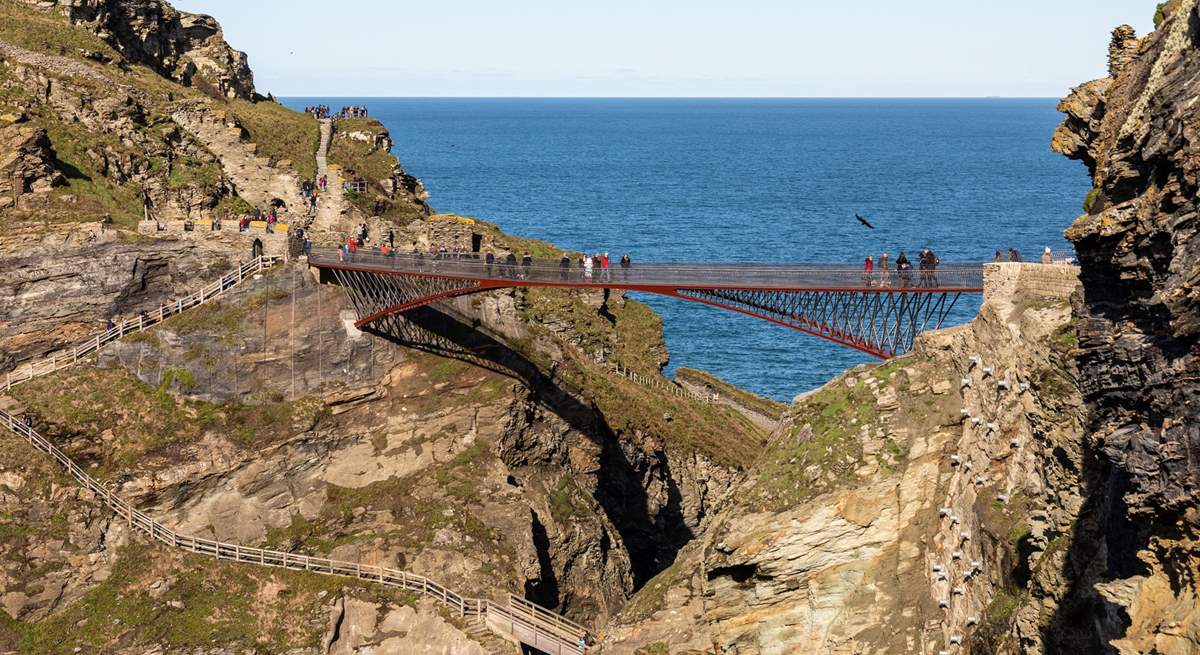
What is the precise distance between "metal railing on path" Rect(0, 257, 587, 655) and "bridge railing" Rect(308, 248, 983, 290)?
889cm

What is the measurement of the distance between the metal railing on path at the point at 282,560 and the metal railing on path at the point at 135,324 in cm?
4

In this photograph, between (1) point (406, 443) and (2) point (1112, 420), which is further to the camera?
(1) point (406, 443)

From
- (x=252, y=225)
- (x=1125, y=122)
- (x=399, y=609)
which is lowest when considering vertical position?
(x=399, y=609)

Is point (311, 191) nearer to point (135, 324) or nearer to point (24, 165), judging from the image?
point (24, 165)

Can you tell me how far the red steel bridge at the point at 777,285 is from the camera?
4559cm

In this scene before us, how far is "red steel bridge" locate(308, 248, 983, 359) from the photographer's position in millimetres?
45594

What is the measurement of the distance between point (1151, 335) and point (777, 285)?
26.1 metres

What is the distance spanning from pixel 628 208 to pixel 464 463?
93758 millimetres

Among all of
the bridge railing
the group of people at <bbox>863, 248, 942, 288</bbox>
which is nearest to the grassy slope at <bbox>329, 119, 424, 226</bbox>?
the bridge railing

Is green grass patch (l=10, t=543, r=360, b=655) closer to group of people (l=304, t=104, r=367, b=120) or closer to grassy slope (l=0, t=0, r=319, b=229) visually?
grassy slope (l=0, t=0, r=319, b=229)

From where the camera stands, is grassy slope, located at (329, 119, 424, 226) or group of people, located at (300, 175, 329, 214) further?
grassy slope, located at (329, 119, 424, 226)

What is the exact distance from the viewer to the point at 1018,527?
33.8 metres

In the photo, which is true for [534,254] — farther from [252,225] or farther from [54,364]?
[54,364]

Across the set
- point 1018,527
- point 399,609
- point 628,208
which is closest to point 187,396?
point 399,609
